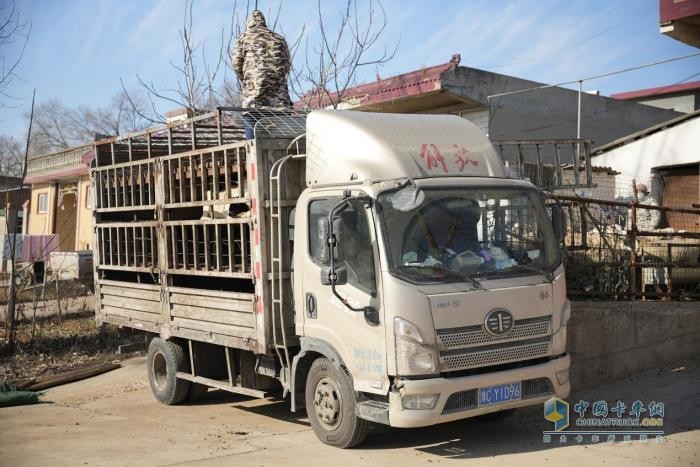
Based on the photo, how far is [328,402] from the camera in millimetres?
6223

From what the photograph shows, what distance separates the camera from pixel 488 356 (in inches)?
224

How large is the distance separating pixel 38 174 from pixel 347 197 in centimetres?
2933

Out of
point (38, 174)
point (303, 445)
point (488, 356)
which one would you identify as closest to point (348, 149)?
point (488, 356)

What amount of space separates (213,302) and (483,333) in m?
Result: 3.21

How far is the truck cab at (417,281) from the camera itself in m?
5.55

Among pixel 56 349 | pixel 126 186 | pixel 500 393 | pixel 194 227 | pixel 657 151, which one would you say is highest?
pixel 657 151

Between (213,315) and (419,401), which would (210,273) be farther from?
(419,401)

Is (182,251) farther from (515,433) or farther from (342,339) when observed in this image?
(515,433)

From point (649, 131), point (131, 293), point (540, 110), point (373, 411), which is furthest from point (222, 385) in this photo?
point (540, 110)

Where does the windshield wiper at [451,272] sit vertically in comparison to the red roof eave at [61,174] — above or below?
below

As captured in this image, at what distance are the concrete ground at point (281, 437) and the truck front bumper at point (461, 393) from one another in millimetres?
491

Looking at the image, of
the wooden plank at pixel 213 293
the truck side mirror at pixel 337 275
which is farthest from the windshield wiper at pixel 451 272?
the wooden plank at pixel 213 293

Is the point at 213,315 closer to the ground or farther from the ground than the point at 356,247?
closer to the ground

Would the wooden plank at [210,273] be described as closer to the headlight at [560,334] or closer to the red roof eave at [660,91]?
the headlight at [560,334]
